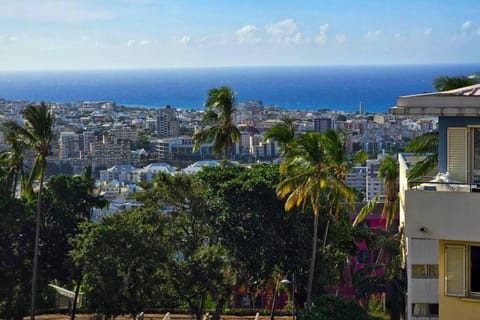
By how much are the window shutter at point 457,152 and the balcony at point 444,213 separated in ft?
1.20

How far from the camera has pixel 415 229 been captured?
285 inches

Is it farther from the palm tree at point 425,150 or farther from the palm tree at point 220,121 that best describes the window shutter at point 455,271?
the palm tree at point 220,121

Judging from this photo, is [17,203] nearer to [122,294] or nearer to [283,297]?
[122,294]

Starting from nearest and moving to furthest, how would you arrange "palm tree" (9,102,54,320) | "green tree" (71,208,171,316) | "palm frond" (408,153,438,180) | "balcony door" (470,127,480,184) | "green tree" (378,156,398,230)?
"balcony door" (470,127,480,184), "palm frond" (408,153,438,180), "green tree" (71,208,171,316), "palm tree" (9,102,54,320), "green tree" (378,156,398,230)

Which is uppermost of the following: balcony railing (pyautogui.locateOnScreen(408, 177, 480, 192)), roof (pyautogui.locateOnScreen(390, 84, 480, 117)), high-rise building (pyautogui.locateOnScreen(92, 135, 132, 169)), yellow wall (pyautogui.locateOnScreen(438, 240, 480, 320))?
roof (pyautogui.locateOnScreen(390, 84, 480, 117))

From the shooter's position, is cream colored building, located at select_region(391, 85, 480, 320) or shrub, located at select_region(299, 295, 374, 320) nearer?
cream colored building, located at select_region(391, 85, 480, 320)

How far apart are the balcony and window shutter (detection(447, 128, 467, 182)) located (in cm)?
37

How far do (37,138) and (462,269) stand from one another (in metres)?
13.2

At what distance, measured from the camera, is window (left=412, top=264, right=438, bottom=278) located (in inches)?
720

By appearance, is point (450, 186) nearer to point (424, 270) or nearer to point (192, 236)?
point (192, 236)

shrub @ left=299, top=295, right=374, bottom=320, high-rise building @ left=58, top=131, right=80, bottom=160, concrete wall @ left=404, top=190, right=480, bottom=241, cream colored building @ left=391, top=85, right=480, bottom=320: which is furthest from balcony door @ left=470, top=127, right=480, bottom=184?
high-rise building @ left=58, top=131, right=80, bottom=160

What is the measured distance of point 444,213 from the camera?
7191 mm

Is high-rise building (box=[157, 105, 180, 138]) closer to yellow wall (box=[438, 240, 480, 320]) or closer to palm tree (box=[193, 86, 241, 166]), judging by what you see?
palm tree (box=[193, 86, 241, 166])

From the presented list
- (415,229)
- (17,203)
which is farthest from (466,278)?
(17,203)
